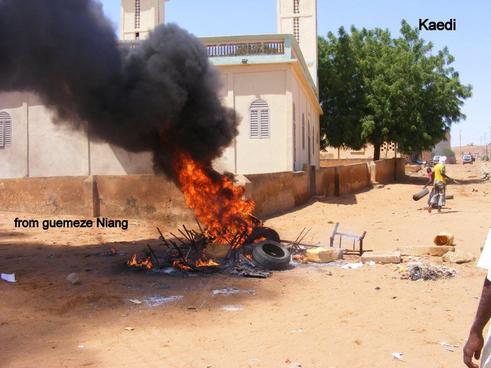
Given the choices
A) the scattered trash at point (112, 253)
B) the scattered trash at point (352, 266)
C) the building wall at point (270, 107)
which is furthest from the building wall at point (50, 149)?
the scattered trash at point (352, 266)

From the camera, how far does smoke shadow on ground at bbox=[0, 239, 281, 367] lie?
5004 mm

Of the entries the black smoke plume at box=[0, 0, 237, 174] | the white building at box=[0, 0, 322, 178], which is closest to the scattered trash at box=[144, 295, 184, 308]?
the black smoke plume at box=[0, 0, 237, 174]

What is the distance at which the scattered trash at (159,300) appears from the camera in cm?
653

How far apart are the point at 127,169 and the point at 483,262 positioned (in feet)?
58.8

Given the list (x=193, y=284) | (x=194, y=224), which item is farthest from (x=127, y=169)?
(x=193, y=284)

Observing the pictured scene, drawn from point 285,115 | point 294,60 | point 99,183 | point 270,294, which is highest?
point 294,60

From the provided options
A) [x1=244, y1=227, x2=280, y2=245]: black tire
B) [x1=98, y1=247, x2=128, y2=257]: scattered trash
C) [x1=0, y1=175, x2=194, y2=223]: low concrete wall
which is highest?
[x1=0, y1=175, x2=194, y2=223]: low concrete wall

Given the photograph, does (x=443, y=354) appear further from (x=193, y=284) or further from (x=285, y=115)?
(x=285, y=115)

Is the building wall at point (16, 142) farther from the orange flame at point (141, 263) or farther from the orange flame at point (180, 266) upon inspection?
the orange flame at point (180, 266)

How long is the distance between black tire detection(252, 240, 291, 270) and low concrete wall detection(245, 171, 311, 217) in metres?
4.18

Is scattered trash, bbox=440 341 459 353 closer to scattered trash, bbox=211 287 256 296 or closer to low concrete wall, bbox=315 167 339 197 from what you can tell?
scattered trash, bbox=211 287 256 296

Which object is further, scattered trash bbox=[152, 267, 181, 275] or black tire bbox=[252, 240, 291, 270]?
black tire bbox=[252, 240, 291, 270]

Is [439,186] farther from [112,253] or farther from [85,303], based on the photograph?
[85,303]

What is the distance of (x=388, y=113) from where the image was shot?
28.4m
